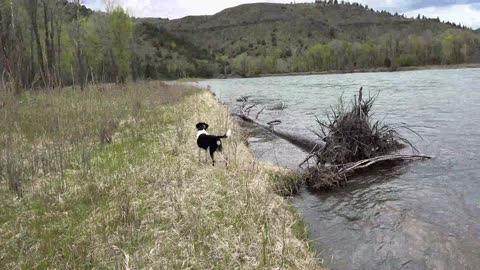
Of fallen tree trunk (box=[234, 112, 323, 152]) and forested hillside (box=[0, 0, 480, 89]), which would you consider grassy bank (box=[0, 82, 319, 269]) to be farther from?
fallen tree trunk (box=[234, 112, 323, 152])

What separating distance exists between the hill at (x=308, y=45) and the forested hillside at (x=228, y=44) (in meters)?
0.29

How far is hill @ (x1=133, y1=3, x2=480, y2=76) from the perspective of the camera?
105m

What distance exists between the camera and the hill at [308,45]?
4146 inches

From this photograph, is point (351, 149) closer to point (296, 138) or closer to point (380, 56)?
point (296, 138)

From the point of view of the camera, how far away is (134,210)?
5.64 meters

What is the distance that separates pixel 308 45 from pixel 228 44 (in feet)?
132

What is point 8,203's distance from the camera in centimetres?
596

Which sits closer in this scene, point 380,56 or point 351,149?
point 351,149

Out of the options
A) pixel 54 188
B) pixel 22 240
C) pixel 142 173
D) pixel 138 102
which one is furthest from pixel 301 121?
pixel 22 240

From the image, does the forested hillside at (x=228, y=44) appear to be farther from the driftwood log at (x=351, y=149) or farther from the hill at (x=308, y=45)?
the driftwood log at (x=351, y=149)

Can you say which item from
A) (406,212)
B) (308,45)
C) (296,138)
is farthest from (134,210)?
(308,45)

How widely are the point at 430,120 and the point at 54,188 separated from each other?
1717cm

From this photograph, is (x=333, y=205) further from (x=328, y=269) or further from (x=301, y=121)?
(x=301, y=121)

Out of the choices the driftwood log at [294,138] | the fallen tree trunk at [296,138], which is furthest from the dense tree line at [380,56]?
the fallen tree trunk at [296,138]
